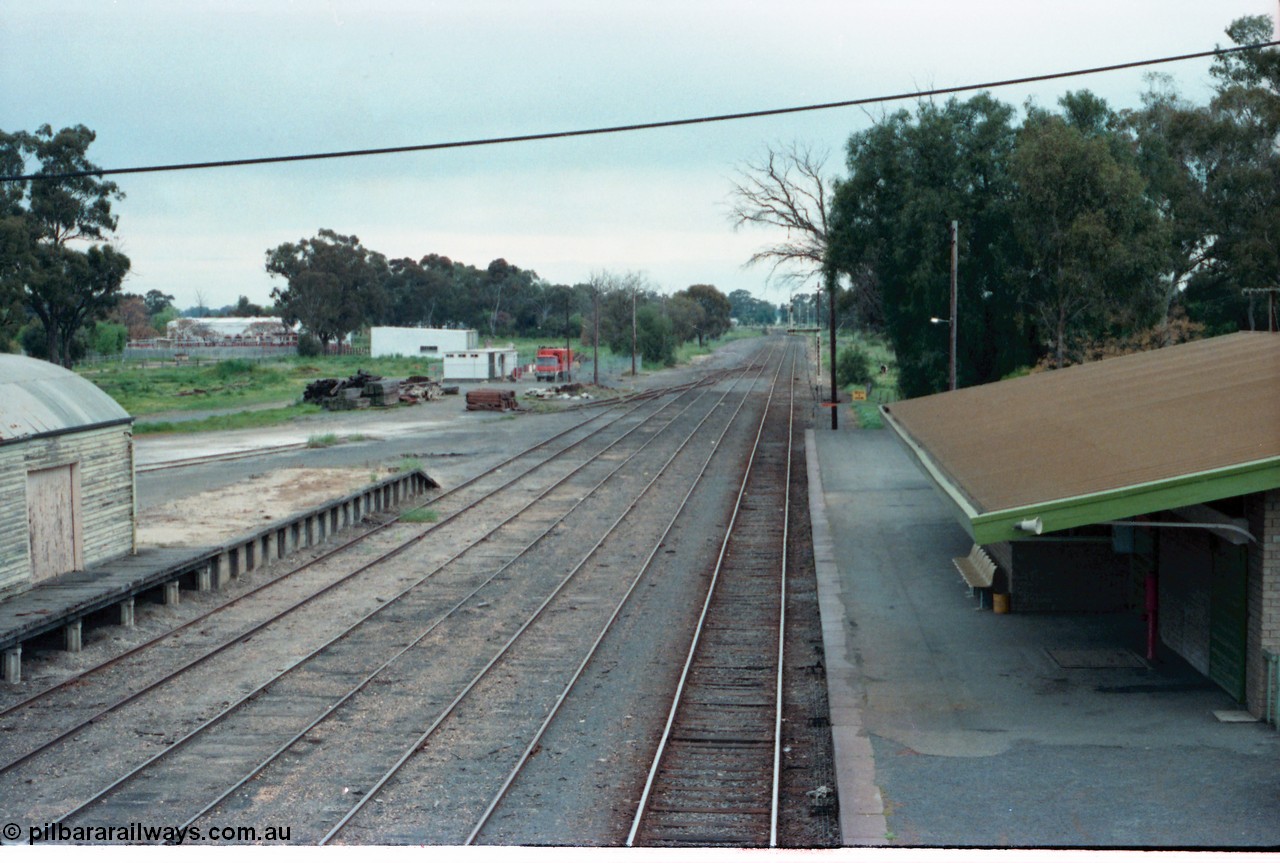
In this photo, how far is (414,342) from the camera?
343 feet

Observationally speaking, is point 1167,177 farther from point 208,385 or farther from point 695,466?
point 208,385

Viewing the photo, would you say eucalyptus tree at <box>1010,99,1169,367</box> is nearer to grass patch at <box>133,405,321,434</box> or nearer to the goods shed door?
grass patch at <box>133,405,321,434</box>

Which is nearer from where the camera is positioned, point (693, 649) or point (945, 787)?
point (945, 787)

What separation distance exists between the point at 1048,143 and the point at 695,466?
16.2m

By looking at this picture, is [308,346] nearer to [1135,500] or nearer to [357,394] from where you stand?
[357,394]

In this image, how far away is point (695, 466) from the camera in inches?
1364

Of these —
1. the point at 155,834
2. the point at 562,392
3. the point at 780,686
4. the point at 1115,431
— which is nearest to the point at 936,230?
the point at 562,392

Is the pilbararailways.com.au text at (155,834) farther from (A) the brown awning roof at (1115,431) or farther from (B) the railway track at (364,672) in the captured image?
(A) the brown awning roof at (1115,431)

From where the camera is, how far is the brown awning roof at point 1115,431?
10398mm

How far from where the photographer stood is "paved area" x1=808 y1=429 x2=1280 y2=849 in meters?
8.48

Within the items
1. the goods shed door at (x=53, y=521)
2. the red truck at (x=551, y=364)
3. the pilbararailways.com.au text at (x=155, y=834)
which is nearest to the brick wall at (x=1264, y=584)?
the pilbararailways.com.au text at (x=155, y=834)

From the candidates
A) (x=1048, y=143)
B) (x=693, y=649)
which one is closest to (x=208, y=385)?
(x=1048, y=143)

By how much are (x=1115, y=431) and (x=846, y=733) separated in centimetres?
495

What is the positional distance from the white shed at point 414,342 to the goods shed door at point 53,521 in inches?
3358
